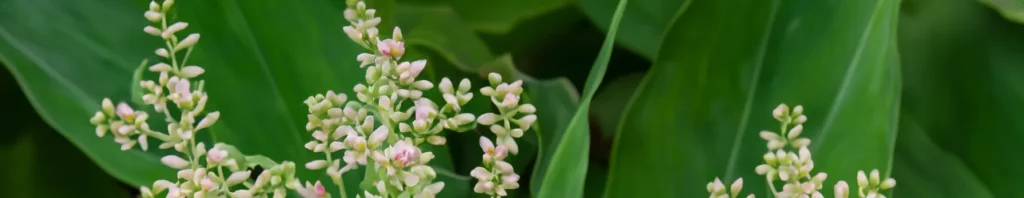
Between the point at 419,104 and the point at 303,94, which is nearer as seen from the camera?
the point at 419,104

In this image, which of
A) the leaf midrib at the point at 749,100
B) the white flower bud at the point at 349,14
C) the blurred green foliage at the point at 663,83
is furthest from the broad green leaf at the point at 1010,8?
the white flower bud at the point at 349,14

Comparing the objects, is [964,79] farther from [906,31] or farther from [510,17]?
[510,17]

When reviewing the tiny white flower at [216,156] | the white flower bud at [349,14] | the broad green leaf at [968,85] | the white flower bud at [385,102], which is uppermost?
the white flower bud at [349,14]

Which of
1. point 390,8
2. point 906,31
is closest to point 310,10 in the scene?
point 390,8

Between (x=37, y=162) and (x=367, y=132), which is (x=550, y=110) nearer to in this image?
(x=367, y=132)

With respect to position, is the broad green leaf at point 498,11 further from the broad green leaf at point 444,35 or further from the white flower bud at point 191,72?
the white flower bud at point 191,72

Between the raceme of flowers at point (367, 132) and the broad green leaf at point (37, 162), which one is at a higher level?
the broad green leaf at point (37, 162)

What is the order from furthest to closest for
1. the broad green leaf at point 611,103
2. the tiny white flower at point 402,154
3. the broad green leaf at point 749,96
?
the broad green leaf at point 611,103 < the broad green leaf at point 749,96 < the tiny white flower at point 402,154
